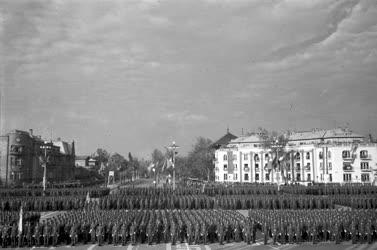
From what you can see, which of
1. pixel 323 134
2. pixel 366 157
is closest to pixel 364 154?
pixel 366 157

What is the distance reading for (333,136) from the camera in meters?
80.9

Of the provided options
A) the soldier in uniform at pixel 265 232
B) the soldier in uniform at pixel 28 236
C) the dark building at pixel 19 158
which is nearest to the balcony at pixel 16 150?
the dark building at pixel 19 158

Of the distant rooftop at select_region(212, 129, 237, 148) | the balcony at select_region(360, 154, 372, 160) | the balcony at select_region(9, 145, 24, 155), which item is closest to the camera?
the balcony at select_region(360, 154, 372, 160)

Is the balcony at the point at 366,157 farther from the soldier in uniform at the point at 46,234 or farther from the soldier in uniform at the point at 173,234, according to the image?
the soldier in uniform at the point at 46,234

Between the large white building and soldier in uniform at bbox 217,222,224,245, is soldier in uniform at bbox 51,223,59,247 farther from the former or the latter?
the large white building

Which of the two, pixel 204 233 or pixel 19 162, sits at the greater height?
pixel 19 162

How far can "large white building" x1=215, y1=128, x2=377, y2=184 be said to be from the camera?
226ft

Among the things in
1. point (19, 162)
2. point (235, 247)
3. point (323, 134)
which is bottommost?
point (235, 247)

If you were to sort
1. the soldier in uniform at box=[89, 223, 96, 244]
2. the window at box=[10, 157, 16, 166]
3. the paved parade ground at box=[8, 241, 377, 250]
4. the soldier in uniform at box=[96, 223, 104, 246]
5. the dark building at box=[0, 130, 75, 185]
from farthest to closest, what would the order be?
the window at box=[10, 157, 16, 166], the dark building at box=[0, 130, 75, 185], the soldier in uniform at box=[89, 223, 96, 244], the soldier in uniform at box=[96, 223, 104, 246], the paved parade ground at box=[8, 241, 377, 250]

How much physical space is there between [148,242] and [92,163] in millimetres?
128442

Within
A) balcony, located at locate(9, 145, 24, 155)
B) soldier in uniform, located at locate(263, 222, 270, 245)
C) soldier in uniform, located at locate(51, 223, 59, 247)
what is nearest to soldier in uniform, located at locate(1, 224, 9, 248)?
soldier in uniform, located at locate(51, 223, 59, 247)

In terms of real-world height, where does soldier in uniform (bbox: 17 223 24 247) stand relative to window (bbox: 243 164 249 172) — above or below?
below

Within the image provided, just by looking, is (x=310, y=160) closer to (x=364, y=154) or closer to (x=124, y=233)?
(x=364, y=154)

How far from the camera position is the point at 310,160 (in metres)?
74.0
